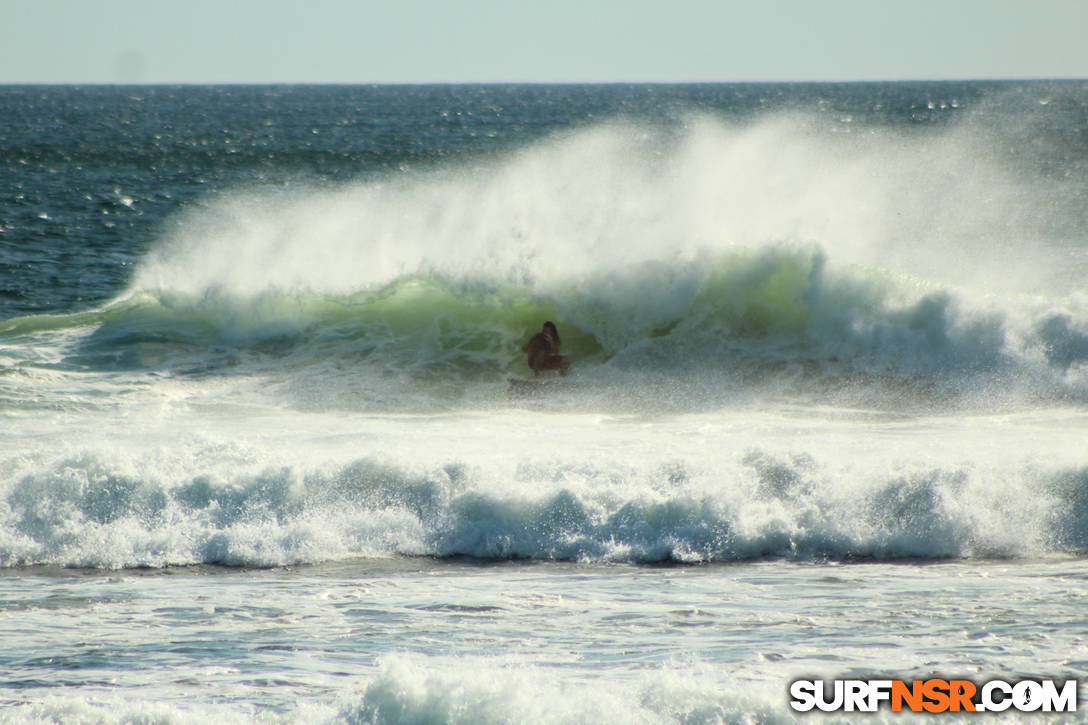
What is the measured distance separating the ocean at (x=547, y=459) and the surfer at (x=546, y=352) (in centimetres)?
23

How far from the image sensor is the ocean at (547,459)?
5.43 m

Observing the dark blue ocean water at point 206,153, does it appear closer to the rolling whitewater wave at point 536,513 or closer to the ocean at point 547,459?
the ocean at point 547,459

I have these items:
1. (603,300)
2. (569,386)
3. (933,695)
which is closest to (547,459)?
(569,386)

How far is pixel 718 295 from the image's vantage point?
13.0m

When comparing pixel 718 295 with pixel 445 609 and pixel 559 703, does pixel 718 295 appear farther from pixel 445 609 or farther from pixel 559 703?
pixel 559 703

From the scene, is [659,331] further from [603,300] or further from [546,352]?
[546,352]

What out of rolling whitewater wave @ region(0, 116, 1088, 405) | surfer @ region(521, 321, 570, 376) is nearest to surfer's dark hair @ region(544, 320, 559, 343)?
surfer @ region(521, 321, 570, 376)

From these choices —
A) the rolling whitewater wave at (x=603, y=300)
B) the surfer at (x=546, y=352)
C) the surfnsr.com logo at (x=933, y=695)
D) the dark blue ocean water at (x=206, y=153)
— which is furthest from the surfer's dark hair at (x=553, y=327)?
the dark blue ocean water at (x=206, y=153)

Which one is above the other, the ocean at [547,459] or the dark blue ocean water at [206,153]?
the dark blue ocean water at [206,153]

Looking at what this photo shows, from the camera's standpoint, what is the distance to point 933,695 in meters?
4.91

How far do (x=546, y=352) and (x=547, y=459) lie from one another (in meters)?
4.05

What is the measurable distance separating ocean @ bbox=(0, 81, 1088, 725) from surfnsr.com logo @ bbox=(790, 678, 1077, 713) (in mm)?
95

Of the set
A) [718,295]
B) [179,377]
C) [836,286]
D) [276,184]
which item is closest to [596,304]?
[718,295]

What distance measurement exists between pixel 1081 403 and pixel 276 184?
28.1 m
